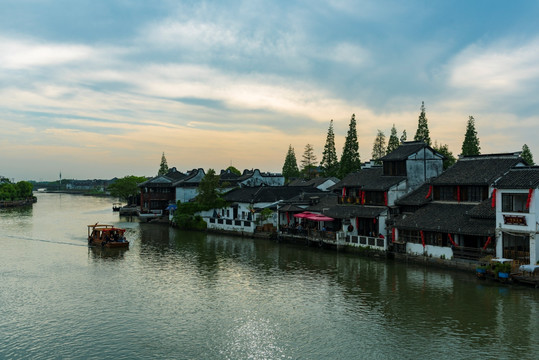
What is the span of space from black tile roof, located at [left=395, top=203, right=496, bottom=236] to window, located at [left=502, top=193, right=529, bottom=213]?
216cm

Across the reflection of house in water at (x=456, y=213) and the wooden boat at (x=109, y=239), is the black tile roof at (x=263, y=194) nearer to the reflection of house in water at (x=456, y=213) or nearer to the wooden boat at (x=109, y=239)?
the wooden boat at (x=109, y=239)

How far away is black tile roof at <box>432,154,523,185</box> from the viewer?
137 ft

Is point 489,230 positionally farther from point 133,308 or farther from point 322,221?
point 133,308

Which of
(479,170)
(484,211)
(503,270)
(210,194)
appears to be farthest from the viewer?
(210,194)

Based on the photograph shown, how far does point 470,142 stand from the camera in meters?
82.2

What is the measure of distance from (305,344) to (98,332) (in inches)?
436

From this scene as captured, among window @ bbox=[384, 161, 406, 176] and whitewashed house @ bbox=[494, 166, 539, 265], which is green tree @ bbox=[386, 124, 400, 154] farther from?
whitewashed house @ bbox=[494, 166, 539, 265]

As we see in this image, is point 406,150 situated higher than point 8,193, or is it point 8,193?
point 406,150

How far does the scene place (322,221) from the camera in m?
56.4

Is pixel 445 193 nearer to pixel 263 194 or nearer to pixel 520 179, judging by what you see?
pixel 520 179

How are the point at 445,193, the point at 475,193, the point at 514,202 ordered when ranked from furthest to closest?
the point at 445,193 < the point at 475,193 < the point at 514,202

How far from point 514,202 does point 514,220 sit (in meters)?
1.46

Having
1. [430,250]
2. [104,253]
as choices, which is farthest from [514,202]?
[104,253]

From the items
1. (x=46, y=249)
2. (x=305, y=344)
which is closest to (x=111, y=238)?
(x=46, y=249)
